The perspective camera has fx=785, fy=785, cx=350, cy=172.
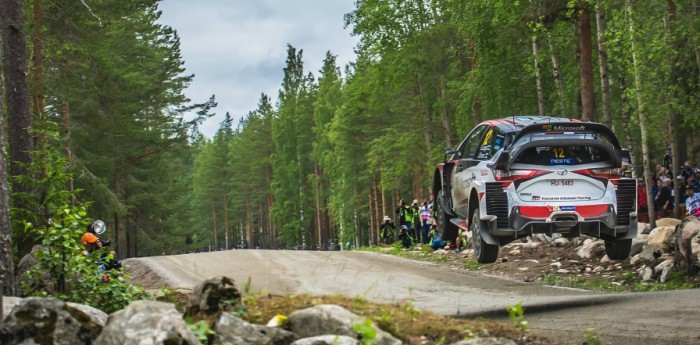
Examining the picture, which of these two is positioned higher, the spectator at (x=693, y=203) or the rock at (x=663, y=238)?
the spectator at (x=693, y=203)

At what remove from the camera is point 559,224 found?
11703mm

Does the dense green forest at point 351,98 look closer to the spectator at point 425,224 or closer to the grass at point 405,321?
the grass at point 405,321

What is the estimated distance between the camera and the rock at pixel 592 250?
54.5 ft

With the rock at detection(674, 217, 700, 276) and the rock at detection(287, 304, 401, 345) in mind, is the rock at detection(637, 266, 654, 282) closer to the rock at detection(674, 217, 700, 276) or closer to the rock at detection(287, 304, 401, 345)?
the rock at detection(674, 217, 700, 276)

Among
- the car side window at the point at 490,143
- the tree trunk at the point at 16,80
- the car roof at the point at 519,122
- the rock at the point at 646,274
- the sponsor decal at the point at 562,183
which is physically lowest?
the rock at the point at 646,274

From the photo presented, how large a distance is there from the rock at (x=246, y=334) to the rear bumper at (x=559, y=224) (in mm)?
6332

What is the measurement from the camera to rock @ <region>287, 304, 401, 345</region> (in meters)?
6.07

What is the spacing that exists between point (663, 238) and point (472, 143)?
4911 mm

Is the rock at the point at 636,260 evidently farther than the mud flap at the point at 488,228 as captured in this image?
Yes

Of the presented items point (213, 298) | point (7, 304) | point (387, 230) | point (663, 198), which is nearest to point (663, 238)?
point (663, 198)

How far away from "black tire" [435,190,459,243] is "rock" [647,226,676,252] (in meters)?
4.16

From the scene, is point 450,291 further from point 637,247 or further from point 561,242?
point 561,242

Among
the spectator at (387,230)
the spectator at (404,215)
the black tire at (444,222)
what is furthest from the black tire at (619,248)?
the spectator at (387,230)

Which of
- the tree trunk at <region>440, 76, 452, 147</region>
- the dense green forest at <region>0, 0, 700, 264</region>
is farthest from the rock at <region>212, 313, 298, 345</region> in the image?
the tree trunk at <region>440, 76, 452, 147</region>
